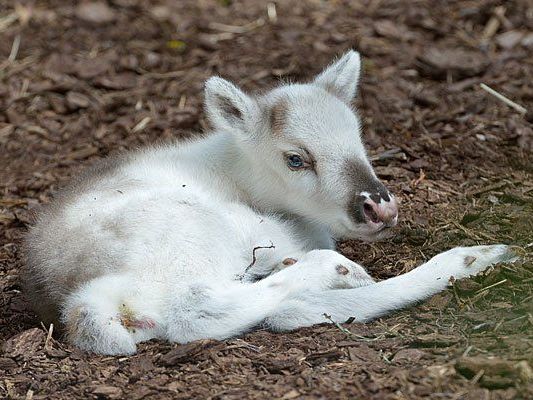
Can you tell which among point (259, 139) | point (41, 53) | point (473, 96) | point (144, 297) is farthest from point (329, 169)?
point (41, 53)

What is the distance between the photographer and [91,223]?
641 cm

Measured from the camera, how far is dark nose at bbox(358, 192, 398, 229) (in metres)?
6.44

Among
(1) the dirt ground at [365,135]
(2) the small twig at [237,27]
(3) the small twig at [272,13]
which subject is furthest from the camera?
(3) the small twig at [272,13]

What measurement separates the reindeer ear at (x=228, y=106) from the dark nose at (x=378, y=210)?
47.9 inches

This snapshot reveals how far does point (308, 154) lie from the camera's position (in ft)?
22.9

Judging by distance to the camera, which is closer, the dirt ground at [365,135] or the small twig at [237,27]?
the dirt ground at [365,135]

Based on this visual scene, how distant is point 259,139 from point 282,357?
2137 millimetres

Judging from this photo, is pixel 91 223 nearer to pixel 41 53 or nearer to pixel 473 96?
pixel 473 96

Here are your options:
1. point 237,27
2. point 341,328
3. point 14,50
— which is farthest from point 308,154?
point 14,50

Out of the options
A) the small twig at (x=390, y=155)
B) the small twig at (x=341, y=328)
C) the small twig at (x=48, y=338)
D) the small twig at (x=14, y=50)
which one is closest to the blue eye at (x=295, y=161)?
the small twig at (x=341, y=328)

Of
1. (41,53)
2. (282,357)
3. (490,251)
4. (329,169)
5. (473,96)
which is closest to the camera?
(282,357)

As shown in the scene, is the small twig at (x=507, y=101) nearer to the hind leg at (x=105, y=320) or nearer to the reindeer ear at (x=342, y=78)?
the reindeer ear at (x=342, y=78)

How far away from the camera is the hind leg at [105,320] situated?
19.3 feet

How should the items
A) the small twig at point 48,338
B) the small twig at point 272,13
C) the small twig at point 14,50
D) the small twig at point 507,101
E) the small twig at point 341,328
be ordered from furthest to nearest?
the small twig at point 272,13, the small twig at point 14,50, the small twig at point 507,101, the small twig at point 48,338, the small twig at point 341,328
